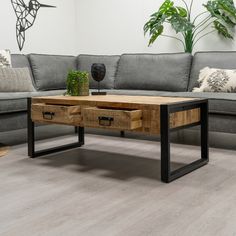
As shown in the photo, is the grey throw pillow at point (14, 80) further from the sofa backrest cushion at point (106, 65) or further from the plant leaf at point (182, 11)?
the plant leaf at point (182, 11)

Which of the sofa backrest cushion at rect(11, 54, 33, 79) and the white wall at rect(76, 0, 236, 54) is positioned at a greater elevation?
the white wall at rect(76, 0, 236, 54)

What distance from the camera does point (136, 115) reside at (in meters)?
1.97

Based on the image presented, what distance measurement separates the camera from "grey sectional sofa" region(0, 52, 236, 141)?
2783 millimetres

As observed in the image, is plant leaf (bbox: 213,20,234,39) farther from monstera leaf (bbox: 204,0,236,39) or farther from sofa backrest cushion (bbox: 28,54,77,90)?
sofa backrest cushion (bbox: 28,54,77,90)

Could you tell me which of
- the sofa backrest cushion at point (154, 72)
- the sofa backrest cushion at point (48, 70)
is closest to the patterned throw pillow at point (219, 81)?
the sofa backrest cushion at point (154, 72)

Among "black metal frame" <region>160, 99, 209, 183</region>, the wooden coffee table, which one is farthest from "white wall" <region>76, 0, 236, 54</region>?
the wooden coffee table

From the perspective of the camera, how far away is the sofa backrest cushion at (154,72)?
3.44 metres

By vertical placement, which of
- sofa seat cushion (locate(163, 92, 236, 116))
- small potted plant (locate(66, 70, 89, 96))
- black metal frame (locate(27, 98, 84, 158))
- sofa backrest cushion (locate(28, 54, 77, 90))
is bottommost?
black metal frame (locate(27, 98, 84, 158))

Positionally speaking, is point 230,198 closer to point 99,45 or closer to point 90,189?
point 90,189

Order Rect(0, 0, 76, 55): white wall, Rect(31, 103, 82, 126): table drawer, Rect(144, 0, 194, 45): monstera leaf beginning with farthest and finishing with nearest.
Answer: Rect(0, 0, 76, 55): white wall < Rect(144, 0, 194, 45): monstera leaf < Rect(31, 103, 82, 126): table drawer

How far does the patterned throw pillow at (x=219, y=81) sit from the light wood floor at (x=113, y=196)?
56 centimetres

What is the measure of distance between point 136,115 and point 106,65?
2.03 metres

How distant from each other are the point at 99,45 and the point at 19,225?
10.9 ft

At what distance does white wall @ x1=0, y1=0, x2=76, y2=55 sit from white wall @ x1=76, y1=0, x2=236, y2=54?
131mm
